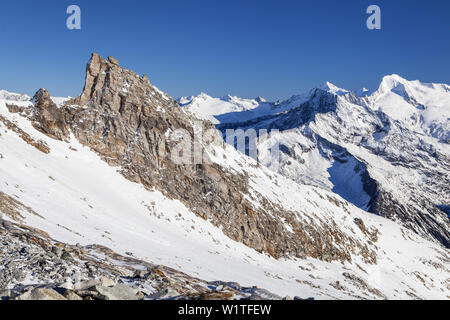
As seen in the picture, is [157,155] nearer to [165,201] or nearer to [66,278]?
[165,201]

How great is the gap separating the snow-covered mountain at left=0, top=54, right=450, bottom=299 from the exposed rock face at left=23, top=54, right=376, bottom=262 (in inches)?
7.0

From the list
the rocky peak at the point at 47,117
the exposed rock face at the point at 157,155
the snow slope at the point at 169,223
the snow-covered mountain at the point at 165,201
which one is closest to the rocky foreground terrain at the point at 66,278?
the snow-covered mountain at the point at 165,201

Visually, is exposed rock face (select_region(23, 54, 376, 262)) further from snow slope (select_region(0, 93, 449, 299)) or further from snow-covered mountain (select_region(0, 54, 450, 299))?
snow slope (select_region(0, 93, 449, 299))

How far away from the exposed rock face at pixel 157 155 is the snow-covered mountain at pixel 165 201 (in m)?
0.18

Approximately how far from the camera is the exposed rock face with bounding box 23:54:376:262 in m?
46.5

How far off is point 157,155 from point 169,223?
1350cm

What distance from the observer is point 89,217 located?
28.8 meters

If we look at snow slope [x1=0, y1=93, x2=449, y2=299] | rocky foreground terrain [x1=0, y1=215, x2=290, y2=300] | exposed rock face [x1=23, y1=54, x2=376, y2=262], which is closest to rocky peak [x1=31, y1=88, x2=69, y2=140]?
exposed rock face [x1=23, y1=54, x2=376, y2=262]

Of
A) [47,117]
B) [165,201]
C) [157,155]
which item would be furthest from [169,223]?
[47,117]

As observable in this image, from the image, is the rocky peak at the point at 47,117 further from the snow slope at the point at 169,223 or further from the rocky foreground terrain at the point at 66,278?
the rocky foreground terrain at the point at 66,278

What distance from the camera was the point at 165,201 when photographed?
4428 cm

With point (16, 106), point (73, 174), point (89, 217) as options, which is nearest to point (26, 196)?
point (89, 217)
